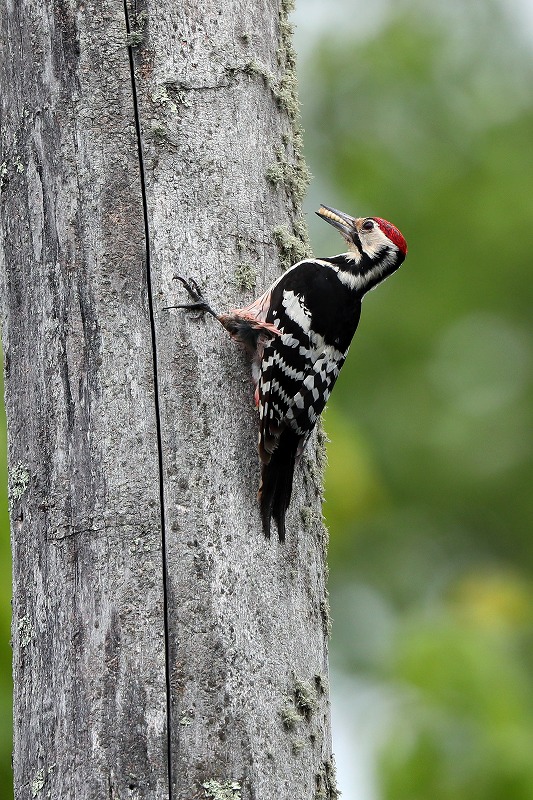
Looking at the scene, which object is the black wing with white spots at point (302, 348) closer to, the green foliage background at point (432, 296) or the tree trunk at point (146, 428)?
the tree trunk at point (146, 428)

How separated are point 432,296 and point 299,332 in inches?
155

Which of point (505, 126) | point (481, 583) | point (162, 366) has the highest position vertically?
point (505, 126)

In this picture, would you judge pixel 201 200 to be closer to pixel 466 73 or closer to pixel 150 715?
pixel 150 715

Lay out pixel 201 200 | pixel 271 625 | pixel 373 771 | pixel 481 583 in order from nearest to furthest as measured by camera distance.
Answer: pixel 271 625
pixel 201 200
pixel 373 771
pixel 481 583

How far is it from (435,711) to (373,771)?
31 centimetres

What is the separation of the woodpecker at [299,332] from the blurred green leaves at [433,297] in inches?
109

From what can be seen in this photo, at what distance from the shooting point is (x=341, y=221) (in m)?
4.34

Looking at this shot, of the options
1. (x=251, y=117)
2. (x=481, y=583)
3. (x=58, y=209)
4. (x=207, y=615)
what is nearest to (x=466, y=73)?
(x=481, y=583)

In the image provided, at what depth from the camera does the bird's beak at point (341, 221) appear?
14.1 ft

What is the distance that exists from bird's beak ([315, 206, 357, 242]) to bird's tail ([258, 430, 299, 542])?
4.12 ft

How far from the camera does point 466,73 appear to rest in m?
7.49

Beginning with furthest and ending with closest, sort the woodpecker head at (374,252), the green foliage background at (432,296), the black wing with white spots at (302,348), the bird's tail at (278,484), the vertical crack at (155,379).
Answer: the green foliage background at (432,296), the woodpecker head at (374,252), the black wing with white spots at (302,348), the bird's tail at (278,484), the vertical crack at (155,379)

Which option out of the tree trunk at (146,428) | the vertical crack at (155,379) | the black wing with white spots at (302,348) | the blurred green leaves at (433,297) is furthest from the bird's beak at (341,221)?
the blurred green leaves at (433,297)

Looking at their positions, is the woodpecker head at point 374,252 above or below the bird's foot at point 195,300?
above
